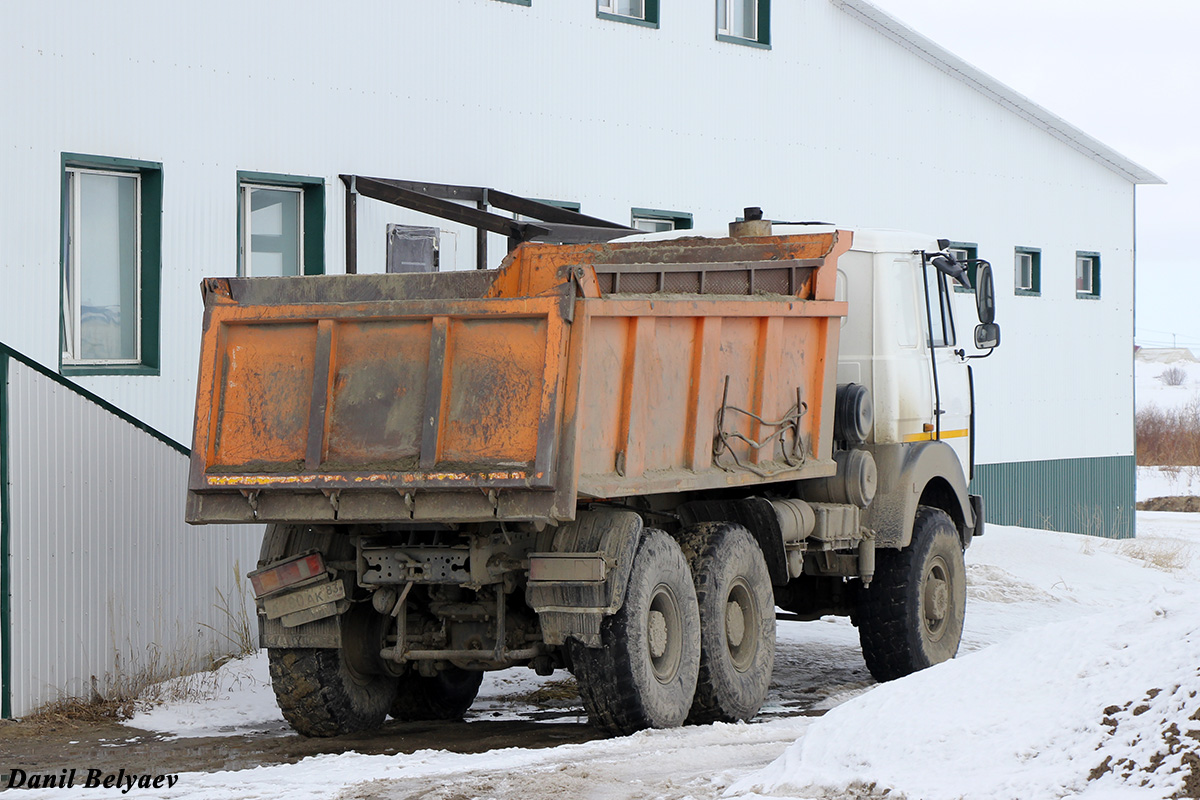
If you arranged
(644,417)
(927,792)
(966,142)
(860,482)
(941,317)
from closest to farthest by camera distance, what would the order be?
(927,792)
(644,417)
(860,482)
(941,317)
(966,142)

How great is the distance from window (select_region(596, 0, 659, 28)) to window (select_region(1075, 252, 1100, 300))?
10387 mm

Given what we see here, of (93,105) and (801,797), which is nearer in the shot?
(801,797)

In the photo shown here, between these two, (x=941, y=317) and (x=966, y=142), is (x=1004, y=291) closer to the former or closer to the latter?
(x=966, y=142)

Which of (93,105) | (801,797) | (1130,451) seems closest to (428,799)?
(801,797)

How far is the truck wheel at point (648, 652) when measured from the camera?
25.7ft

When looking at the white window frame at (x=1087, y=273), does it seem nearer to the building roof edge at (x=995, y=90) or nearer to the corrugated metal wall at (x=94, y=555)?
the building roof edge at (x=995, y=90)

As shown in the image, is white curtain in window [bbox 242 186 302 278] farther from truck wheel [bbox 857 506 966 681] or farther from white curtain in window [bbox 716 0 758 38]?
white curtain in window [bbox 716 0 758 38]

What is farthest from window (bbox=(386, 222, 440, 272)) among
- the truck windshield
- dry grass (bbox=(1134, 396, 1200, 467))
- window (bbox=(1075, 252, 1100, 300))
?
dry grass (bbox=(1134, 396, 1200, 467))

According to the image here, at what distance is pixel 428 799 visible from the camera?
627cm

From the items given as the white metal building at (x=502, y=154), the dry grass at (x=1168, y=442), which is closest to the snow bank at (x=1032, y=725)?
the white metal building at (x=502, y=154)

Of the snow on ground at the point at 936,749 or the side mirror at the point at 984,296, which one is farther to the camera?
the side mirror at the point at 984,296

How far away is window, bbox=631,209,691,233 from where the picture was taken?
53.6ft

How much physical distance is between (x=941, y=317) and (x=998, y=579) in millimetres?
5235

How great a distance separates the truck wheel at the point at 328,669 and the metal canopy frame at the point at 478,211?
5.02 metres
